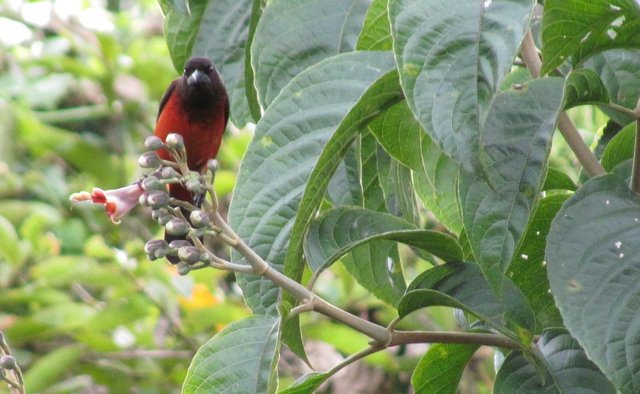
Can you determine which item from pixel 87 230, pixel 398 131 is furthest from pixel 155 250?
pixel 87 230

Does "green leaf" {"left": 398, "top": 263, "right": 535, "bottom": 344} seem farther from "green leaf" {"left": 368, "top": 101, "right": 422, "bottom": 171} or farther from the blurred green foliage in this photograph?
the blurred green foliage

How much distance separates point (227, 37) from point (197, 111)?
1413mm

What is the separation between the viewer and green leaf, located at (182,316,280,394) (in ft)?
4.86

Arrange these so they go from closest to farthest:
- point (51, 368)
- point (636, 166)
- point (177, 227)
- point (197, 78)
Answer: point (177, 227), point (636, 166), point (197, 78), point (51, 368)

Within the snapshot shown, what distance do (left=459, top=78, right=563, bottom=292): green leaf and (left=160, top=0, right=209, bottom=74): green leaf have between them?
760 mm

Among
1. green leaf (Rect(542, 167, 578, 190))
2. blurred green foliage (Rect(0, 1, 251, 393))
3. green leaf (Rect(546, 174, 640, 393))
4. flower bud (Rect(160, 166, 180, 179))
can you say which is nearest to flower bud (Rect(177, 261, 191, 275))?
flower bud (Rect(160, 166, 180, 179))

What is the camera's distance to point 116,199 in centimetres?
158

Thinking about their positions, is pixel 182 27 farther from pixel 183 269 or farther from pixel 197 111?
pixel 197 111

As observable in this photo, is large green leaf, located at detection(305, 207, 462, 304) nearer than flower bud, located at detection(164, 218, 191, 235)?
No

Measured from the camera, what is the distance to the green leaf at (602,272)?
4.34 ft

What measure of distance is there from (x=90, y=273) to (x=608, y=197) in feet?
9.42

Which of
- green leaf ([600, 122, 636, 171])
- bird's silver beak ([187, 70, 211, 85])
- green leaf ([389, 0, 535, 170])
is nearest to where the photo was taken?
green leaf ([389, 0, 535, 170])

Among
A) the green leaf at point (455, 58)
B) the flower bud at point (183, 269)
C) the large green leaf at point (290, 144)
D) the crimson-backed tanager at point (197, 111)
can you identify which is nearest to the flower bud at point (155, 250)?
the flower bud at point (183, 269)

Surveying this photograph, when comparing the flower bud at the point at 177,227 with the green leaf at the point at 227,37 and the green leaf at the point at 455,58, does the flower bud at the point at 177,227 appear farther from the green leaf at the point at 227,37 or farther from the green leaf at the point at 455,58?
the green leaf at the point at 227,37
